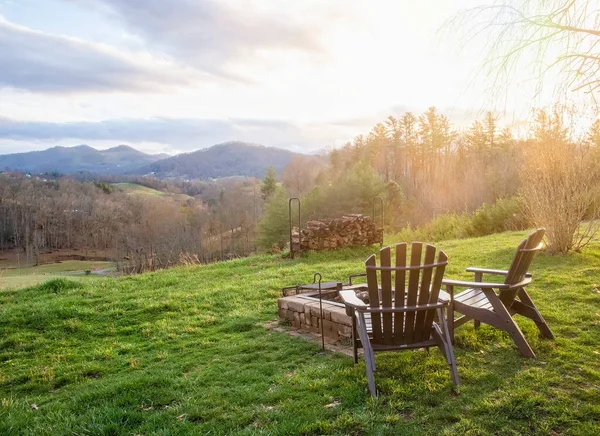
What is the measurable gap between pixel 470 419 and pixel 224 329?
347 cm

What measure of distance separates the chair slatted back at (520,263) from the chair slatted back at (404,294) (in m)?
Answer: 0.91

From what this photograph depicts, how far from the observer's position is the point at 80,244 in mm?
69312

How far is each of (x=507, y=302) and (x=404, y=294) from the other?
4.40 ft

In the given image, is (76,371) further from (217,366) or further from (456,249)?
(456,249)

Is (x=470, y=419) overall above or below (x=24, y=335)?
above

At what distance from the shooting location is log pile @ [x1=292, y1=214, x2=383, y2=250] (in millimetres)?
12781

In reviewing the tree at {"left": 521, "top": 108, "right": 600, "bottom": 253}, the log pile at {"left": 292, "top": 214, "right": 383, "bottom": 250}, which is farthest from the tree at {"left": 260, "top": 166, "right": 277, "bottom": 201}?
the tree at {"left": 521, "top": 108, "right": 600, "bottom": 253}

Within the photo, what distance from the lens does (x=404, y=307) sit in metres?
3.53

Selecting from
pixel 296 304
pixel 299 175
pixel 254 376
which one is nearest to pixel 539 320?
pixel 296 304

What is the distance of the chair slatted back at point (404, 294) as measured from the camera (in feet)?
11.7

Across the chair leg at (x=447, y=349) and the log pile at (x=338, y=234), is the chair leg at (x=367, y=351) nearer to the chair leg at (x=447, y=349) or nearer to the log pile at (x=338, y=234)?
the chair leg at (x=447, y=349)

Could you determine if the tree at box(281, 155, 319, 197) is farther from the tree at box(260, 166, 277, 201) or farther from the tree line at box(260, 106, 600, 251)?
the tree at box(260, 166, 277, 201)

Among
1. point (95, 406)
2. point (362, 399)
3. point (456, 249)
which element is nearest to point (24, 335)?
point (95, 406)

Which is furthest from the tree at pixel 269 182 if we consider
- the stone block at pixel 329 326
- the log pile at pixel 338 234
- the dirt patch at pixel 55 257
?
the stone block at pixel 329 326
